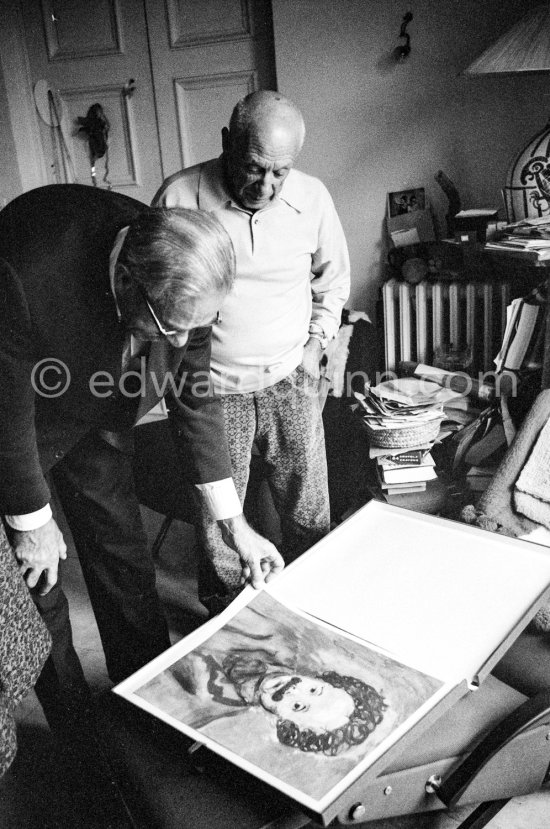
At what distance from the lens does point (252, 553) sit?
51.4 inches

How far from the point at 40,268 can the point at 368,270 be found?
7.12ft

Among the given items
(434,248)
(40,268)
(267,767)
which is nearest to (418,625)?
(267,767)

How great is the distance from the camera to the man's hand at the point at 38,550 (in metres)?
1.33

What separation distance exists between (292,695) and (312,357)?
4.00 ft

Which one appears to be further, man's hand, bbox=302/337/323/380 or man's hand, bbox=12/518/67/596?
man's hand, bbox=302/337/323/380

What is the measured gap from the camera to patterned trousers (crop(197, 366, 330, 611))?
1923 millimetres

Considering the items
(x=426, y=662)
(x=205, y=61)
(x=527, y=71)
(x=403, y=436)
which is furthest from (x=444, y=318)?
(x=426, y=662)

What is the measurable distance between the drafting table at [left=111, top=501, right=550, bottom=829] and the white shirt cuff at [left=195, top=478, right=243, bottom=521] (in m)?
0.21

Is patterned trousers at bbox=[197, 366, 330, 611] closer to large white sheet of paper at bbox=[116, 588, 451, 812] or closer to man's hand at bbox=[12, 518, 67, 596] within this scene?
man's hand at bbox=[12, 518, 67, 596]

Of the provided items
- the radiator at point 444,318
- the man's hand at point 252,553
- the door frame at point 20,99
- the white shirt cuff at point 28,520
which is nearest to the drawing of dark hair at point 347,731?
the man's hand at point 252,553

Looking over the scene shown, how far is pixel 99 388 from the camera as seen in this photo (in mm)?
1349

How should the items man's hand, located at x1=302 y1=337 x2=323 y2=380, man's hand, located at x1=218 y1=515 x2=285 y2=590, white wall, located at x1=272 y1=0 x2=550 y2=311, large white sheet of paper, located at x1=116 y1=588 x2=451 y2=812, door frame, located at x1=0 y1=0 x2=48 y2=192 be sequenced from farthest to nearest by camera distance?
door frame, located at x1=0 y1=0 x2=48 y2=192 < white wall, located at x1=272 y1=0 x2=550 y2=311 < man's hand, located at x1=302 y1=337 x2=323 y2=380 < man's hand, located at x1=218 y1=515 x2=285 y2=590 < large white sheet of paper, located at x1=116 y1=588 x2=451 y2=812

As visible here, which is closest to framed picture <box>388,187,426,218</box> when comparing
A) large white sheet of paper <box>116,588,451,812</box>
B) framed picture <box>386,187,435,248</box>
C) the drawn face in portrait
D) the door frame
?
framed picture <box>386,187,435,248</box>

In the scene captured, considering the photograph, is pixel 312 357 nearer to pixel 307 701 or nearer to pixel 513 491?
pixel 513 491
